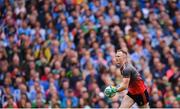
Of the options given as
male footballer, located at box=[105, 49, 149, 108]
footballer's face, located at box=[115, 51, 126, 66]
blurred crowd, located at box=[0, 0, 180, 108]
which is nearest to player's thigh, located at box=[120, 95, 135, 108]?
male footballer, located at box=[105, 49, 149, 108]

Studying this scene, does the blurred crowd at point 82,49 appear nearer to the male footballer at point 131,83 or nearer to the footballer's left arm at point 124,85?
the male footballer at point 131,83

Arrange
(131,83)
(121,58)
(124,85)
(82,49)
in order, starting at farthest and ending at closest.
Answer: (82,49) < (131,83) < (121,58) < (124,85)

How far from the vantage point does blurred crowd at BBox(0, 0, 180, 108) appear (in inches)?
831

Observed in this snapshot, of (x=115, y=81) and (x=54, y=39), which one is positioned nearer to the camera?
(x=115, y=81)

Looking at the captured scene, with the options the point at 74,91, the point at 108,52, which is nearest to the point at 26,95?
the point at 74,91

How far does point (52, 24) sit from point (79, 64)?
2222 millimetres

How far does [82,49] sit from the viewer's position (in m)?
22.5

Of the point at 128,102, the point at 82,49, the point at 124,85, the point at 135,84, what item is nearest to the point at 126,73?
the point at 124,85

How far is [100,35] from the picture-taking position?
2352 cm

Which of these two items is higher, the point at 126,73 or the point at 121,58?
the point at 121,58

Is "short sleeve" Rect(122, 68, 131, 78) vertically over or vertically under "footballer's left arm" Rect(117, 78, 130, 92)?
over

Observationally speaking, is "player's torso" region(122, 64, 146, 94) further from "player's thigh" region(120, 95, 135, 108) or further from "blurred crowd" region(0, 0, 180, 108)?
"blurred crowd" region(0, 0, 180, 108)

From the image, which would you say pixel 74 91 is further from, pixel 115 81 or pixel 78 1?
pixel 78 1

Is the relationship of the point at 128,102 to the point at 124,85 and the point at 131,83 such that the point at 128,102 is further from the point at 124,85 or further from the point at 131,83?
the point at 124,85
